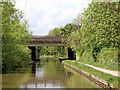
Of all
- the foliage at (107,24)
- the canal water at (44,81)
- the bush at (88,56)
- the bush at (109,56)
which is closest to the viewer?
the canal water at (44,81)

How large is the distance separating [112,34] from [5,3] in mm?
13480

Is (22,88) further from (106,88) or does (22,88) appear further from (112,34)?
(112,34)

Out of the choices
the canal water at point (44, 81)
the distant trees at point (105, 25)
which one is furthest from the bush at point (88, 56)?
the canal water at point (44, 81)

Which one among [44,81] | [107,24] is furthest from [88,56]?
[44,81]

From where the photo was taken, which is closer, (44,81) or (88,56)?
(44,81)

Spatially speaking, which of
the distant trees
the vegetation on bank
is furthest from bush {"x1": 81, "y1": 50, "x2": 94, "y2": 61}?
the distant trees

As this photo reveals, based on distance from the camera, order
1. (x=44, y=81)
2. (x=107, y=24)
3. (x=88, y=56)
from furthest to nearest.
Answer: (x=88, y=56) < (x=107, y=24) < (x=44, y=81)

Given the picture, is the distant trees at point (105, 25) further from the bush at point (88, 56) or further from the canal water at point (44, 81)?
the bush at point (88, 56)

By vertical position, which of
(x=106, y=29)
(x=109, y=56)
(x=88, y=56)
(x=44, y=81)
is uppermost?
(x=106, y=29)

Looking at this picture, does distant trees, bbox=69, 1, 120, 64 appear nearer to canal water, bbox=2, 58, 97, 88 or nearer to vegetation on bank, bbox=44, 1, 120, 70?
vegetation on bank, bbox=44, 1, 120, 70

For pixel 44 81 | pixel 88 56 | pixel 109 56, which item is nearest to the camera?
pixel 44 81

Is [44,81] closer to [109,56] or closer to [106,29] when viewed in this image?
[106,29]

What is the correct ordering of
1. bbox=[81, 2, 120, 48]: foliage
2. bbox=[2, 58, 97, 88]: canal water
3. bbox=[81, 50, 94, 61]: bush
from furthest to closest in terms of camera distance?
bbox=[81, 50, 94, 61]: bush < bbox=[81, 2, 120, 48]: foliage < bbox=[2, 58, 97, 88]: canal water

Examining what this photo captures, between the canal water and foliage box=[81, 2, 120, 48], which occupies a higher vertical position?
foliage box=[81, 2, 120, 48]
